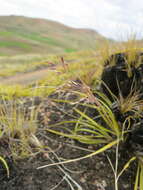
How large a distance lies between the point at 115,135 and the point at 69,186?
388 millimetres

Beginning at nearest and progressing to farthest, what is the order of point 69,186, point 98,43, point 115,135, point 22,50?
point 69,186 < point 115,135 < point 98,43 < point 22,50

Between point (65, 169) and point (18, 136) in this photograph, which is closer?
point (65, 169)

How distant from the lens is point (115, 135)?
112 centimetres

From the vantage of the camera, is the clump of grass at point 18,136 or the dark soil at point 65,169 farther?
the clump of grass at point 18,136

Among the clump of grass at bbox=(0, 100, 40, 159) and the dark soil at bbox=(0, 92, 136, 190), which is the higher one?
the clump of grass at bbox=(0, 100, 40, 159)

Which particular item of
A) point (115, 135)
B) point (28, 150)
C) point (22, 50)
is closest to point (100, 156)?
point (115, 135)

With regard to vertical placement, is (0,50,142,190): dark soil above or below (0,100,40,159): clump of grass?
below

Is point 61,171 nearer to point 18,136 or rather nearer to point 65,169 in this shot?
point 65,169

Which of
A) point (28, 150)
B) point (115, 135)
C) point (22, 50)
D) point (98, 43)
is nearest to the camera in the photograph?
point (28, 150)

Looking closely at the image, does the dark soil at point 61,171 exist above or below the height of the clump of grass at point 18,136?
below

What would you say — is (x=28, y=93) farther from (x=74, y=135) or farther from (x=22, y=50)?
(x=22, y=50)

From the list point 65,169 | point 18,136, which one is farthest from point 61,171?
point 18,136

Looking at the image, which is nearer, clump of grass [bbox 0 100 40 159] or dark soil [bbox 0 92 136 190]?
dark soil [bbox 0 92 136 190]

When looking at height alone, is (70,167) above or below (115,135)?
below
